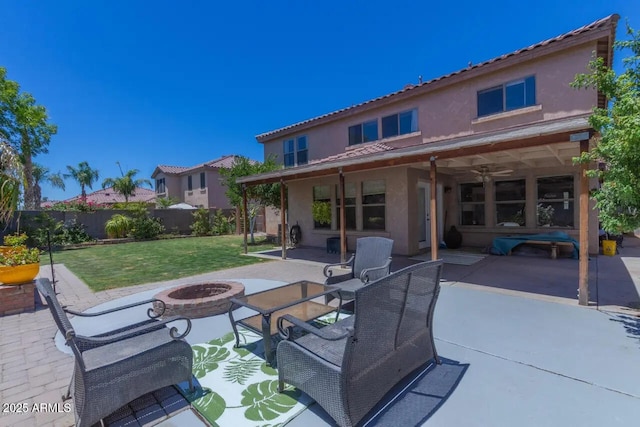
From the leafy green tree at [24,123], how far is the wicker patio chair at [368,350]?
2540cm

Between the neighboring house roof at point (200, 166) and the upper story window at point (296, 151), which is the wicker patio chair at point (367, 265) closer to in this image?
the upper story window at point (296, 151)

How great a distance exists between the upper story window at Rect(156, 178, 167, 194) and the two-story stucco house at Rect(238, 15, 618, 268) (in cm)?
2277

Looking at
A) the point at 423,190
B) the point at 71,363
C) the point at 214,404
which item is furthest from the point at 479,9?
the point at 71,363

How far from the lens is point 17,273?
17.4 ft

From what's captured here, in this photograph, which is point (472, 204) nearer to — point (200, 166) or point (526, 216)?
point (526, 216)

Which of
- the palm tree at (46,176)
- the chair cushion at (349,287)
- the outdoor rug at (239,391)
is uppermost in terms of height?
the palm tree at (46,176)

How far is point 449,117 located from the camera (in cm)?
1035

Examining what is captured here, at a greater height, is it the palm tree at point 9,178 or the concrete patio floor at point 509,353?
the palm tree at point 9,178

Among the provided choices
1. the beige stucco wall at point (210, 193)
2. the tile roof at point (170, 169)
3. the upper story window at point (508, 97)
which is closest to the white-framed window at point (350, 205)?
the upper story window at point (508, 97)

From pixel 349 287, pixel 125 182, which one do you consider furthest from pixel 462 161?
pixel 125 182

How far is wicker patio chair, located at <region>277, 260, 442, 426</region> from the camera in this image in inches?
82.7

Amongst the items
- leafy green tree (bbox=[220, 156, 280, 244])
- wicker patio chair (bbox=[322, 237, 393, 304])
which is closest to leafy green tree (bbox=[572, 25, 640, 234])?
wicker patio chair (bbox=[322, 237, 393, 304])

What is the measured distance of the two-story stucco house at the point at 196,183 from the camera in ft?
84.6

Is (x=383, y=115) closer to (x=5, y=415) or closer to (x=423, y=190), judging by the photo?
(x=423, y=190)
